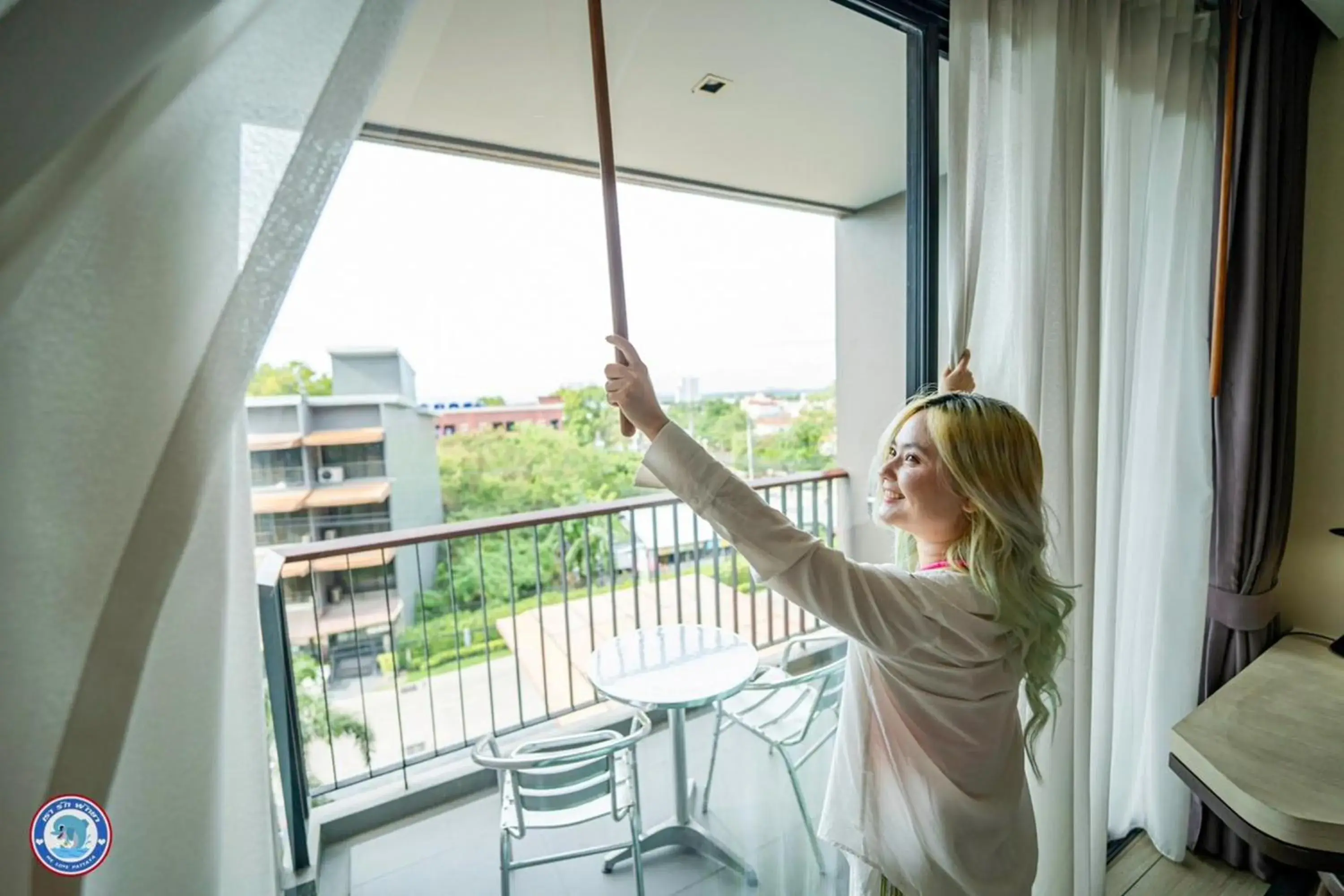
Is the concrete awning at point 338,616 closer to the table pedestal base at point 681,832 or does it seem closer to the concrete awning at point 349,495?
the concrete awning at point 349,495

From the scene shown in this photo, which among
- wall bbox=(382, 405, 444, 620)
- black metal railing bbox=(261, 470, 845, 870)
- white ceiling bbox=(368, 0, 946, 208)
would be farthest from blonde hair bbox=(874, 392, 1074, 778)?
wall bbox=(382, 405, 444, 620)

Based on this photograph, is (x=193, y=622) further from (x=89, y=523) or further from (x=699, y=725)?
(x=699, y=725)

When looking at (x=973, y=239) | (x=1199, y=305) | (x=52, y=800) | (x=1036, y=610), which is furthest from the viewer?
(x=1199, y=305)

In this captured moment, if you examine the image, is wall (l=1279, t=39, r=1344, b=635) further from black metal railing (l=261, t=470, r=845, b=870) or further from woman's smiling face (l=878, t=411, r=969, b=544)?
woman's smiling face (l=878, t=411, r=969, b=544)

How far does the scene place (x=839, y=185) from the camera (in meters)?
1.88

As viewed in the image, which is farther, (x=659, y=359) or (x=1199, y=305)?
(x=1199, y=305)

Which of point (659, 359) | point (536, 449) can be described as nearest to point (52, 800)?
point (536, 449)

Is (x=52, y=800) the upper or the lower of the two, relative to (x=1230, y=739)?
upper

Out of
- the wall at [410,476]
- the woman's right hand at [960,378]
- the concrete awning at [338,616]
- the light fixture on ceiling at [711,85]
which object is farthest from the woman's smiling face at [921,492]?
the light fixture on ceiling at [711,85]

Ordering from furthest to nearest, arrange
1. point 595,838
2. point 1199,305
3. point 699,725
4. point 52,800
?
point 699,725
point 595,838
point 1199,305
point 52,800

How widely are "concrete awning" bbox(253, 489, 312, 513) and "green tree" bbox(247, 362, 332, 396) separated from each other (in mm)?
108

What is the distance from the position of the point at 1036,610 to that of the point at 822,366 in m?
1.01

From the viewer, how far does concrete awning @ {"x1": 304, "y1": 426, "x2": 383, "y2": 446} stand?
675 mm

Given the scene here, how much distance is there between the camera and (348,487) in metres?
0.75
